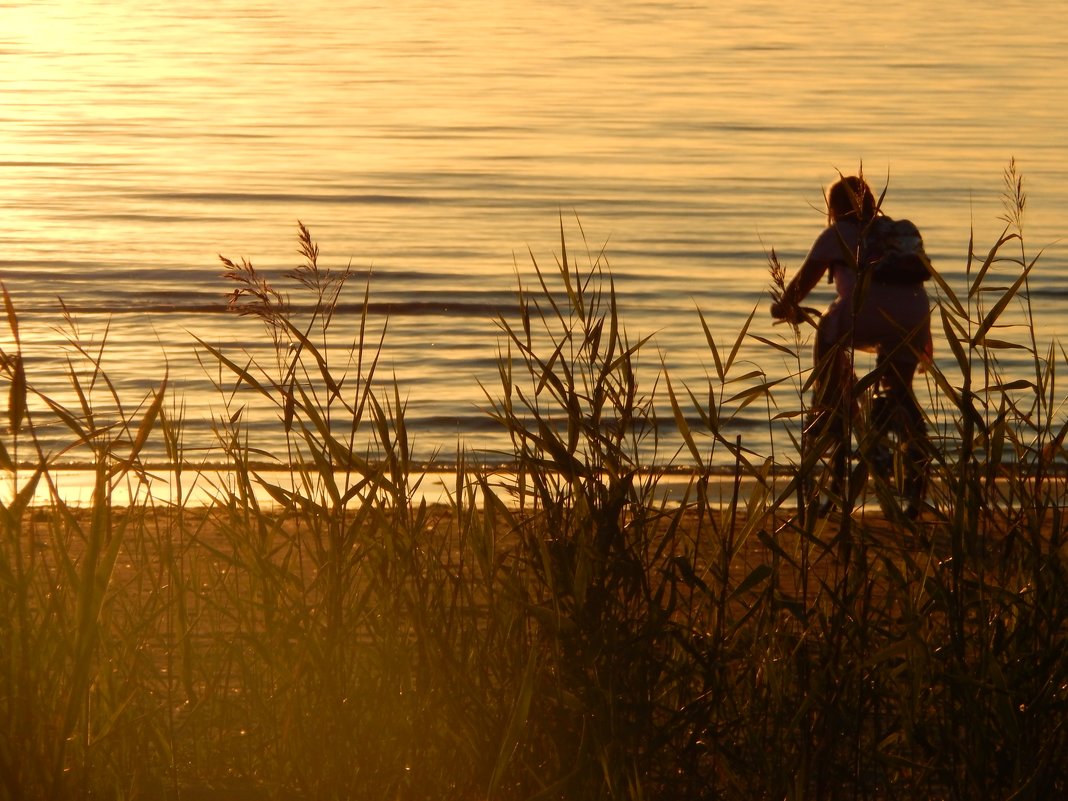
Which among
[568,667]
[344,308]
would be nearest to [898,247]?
[568,667]

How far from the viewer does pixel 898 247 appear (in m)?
6.25

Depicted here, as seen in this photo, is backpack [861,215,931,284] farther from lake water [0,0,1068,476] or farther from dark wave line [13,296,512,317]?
dark wave line [13,296,512,317]

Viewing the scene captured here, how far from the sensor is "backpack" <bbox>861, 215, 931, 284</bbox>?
673 centimetres

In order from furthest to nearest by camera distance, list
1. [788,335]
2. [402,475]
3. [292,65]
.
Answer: [292,65]
[788,335]
[402,475]

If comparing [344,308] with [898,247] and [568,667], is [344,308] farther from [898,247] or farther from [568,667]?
[568,667]

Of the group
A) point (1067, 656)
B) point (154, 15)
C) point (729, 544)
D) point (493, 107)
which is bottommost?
point (1067, 656)

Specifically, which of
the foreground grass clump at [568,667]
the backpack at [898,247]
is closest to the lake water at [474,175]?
the backpack at [898,247]

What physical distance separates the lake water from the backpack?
25.3 inches

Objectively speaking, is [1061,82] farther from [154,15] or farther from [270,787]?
[154,15]

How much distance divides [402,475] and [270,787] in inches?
27.8

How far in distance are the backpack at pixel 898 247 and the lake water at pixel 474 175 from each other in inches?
25.3

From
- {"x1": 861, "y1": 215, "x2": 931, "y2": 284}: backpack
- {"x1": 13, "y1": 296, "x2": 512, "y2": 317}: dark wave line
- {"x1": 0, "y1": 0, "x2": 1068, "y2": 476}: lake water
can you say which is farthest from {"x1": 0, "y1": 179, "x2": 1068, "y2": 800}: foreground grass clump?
{"x1": 13, "y1": 296, "x2": 512, "y2": 317}: dark wave line

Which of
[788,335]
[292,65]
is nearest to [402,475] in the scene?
[788,335]

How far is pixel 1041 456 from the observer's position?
3.79 meters
